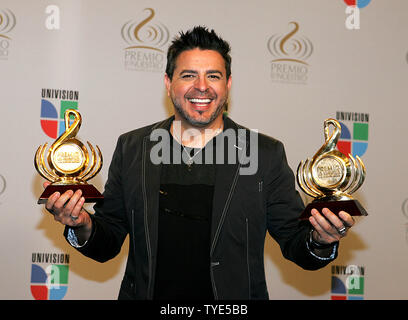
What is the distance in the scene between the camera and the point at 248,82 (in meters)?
3.77

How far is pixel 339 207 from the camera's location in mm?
2059

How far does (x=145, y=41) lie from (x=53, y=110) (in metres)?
0.83

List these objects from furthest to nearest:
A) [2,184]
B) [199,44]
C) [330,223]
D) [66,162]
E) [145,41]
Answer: [145,41] < [2,184] < [199,44] < [66,162] < [330,223]

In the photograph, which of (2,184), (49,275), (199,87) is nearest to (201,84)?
(199,87)

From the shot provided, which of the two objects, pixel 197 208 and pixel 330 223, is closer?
pixel 330 223

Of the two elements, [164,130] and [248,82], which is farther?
[248,82]

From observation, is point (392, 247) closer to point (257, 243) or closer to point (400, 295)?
point (400, 295)

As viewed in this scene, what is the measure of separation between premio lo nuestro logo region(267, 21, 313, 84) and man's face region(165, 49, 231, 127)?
1.47m

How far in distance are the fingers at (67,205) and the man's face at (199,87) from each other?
634 millimetres

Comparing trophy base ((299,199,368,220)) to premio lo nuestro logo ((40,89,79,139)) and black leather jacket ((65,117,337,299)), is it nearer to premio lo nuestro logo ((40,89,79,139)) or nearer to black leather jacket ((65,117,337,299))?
black leather jacket ((65,117,337,299))

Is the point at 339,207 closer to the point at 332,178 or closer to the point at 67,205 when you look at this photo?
the point at 332,178
